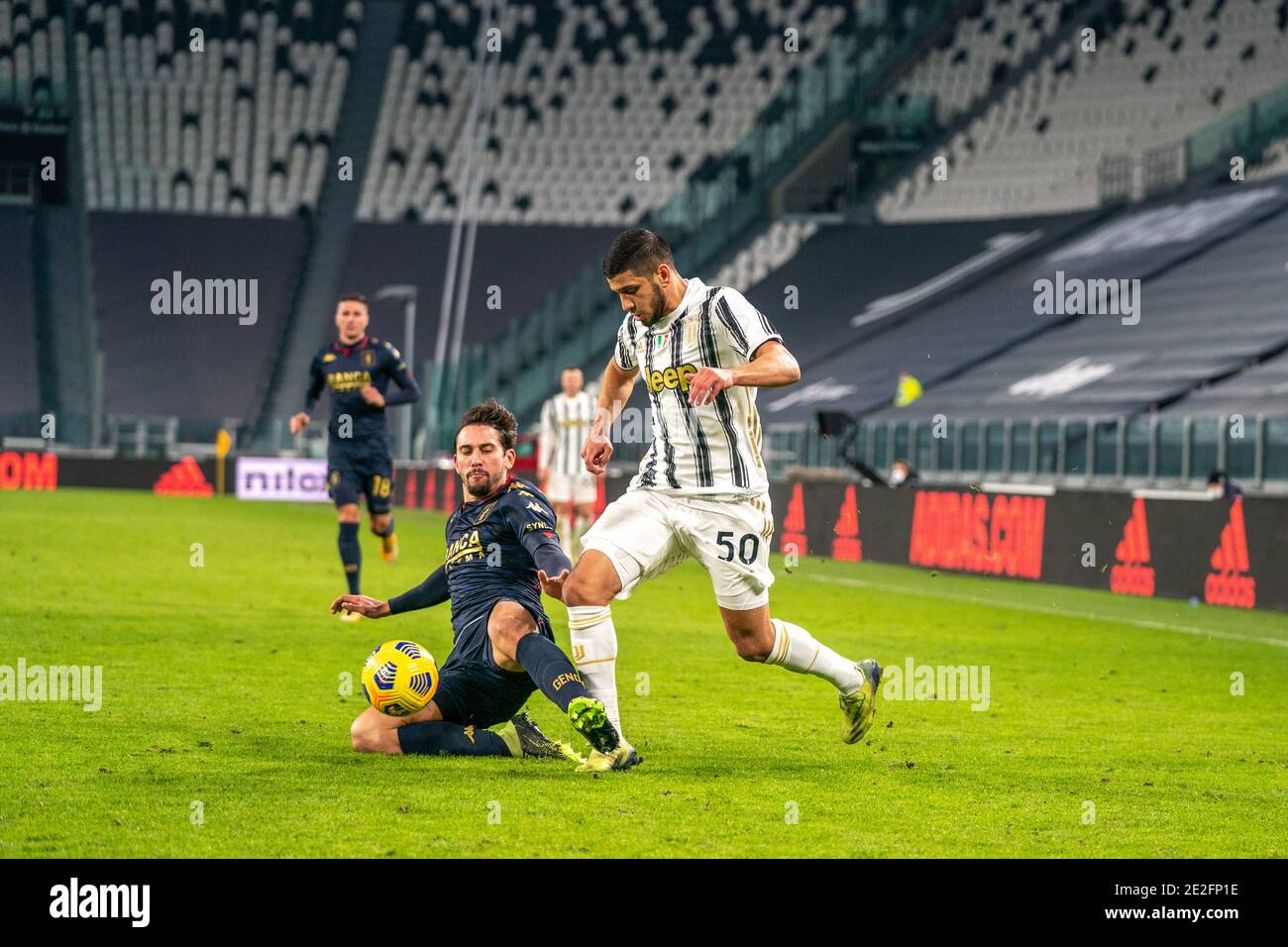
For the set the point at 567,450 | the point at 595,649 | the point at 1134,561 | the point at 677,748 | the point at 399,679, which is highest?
the point at 567,450

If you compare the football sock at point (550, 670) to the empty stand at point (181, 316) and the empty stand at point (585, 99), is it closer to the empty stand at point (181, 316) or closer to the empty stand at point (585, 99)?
the empty stand at point (181, 316)

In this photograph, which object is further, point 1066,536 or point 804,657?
point 1066,536

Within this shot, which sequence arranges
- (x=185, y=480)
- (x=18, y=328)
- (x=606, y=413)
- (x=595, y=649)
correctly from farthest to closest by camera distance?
(x=18, y=328) → (x=185, y=480) → (x=606, y=413) → (x=595, y=649)

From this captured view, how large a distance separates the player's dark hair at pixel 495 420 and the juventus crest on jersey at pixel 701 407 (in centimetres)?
58

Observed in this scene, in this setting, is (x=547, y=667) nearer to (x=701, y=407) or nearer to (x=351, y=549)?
(x=701, y=407)

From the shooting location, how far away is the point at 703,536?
6969 millimetres

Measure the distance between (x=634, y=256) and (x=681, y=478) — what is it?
944 mm

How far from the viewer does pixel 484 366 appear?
3631 centimetres

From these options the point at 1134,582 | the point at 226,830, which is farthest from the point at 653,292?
the point at 1134,582

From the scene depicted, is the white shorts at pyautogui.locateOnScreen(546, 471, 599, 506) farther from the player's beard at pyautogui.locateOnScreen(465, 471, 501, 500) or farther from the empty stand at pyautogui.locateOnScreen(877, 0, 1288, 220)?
the empty stand at pyautogui.locateOnScreen(877, 0, 1288, 220)

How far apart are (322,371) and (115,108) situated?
110 feet
